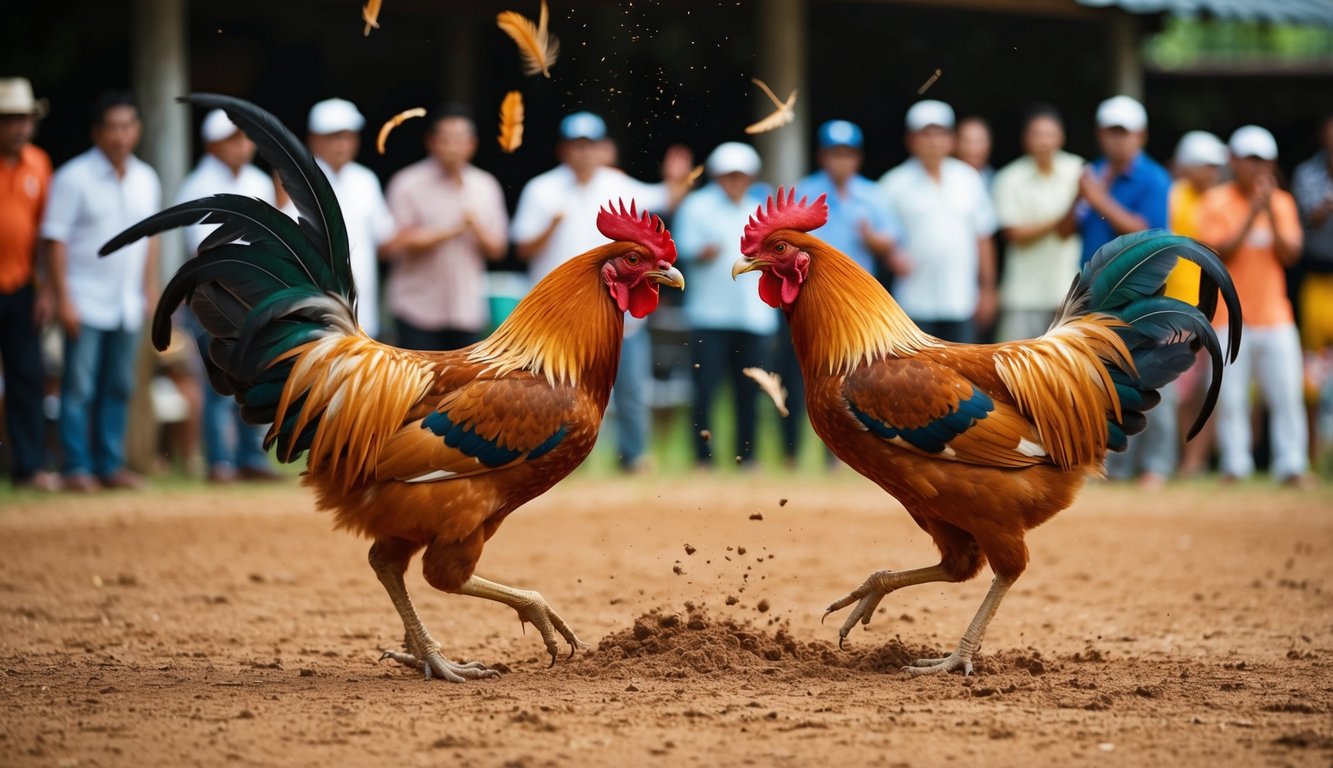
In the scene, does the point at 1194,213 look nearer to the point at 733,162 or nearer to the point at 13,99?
the point at 733,162

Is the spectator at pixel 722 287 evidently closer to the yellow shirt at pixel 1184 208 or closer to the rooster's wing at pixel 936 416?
the yellow shirt at pixel 1184 208

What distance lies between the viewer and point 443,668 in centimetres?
560

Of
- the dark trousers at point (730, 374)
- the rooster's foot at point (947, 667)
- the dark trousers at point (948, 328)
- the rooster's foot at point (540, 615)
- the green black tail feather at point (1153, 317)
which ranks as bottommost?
the rooster's foot at point (947, 667)

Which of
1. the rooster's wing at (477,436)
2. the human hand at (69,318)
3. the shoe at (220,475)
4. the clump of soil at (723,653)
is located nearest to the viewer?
the rooster's wing at (477,436)

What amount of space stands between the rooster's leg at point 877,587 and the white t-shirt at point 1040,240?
6.73 meters

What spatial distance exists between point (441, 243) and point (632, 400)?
200 centimetres

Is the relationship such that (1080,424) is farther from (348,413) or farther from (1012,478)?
(348,413)

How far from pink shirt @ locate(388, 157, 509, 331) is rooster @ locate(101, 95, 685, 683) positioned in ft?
18.2

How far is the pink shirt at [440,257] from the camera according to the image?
11398mm

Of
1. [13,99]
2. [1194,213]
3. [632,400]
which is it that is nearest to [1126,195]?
[1194,213]

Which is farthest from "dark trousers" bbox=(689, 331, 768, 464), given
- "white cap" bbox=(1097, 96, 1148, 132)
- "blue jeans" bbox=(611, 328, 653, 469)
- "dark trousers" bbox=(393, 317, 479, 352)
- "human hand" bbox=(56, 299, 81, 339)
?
"human hand" bbox=(56, 299, 81, 339)

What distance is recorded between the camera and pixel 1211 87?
1747 cm

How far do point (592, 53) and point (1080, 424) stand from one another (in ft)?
43.0

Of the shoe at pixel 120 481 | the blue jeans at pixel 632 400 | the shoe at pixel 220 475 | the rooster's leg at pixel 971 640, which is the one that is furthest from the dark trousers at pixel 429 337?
the rooster's leg at pixel 971 640
